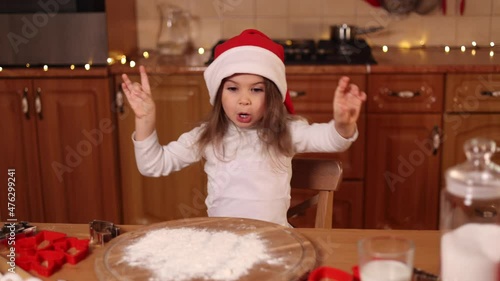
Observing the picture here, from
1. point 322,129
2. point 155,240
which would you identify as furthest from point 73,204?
point 155,240

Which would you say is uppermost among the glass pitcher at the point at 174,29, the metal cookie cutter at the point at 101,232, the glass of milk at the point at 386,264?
the glass pitcher at the point at 174,29

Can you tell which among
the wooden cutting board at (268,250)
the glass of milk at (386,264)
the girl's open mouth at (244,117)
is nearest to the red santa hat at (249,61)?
the girl's open mouth at (244,117)

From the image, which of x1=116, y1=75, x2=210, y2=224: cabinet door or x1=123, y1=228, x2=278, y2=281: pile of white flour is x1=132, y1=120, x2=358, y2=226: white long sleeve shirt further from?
x1=116, y1=75, x2=210, y2=224: cabinet door

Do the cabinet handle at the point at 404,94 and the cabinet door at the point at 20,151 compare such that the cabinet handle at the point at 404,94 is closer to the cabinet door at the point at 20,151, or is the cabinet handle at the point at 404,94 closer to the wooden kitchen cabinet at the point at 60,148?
the wooden kitchen cabinet at the point at 60,148

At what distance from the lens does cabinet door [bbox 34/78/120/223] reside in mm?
2455

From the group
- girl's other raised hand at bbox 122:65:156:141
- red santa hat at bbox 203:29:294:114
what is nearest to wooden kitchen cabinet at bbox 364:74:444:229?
red santa hat at bbox 203:29:294:114

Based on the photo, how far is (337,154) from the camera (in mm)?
2453

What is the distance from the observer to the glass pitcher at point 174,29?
9.33 feet

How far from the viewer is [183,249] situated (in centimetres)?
102

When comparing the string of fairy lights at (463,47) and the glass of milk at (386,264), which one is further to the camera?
the string of fairy lights at (463,47)

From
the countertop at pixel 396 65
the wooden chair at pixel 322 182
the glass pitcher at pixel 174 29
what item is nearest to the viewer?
the wooden chair at pixel 322 182

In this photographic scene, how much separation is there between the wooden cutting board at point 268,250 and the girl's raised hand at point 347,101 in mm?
300

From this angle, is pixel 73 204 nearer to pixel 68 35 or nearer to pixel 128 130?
pixel 128 130

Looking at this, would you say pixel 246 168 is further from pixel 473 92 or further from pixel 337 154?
pixel 473 92
